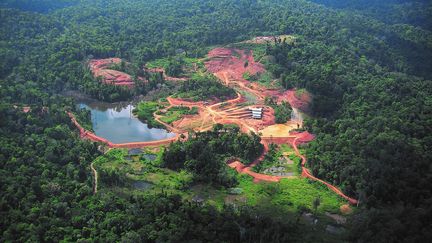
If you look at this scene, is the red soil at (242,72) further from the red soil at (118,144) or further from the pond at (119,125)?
the red soil at (118,144)

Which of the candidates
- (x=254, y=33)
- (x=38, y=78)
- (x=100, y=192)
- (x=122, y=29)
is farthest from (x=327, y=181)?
(x=122, y=29)

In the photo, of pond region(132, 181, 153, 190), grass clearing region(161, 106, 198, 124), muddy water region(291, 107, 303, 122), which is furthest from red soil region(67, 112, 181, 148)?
muddy water region(291, 107, 303, 122)

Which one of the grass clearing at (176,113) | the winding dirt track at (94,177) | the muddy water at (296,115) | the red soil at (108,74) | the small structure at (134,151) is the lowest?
the small structure at (134,151)

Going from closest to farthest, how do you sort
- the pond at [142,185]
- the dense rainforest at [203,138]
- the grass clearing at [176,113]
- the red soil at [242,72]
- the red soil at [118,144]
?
the dense rainforest at [203,138]
the pond at [142,185]
the red soil at [118,144]
the grass clearing at [176,113]
the red soil at [242,72]

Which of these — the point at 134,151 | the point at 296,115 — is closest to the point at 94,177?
the point at 134,151

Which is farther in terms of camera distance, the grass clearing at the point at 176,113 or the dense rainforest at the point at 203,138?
the grass clearing at the point at 176,113

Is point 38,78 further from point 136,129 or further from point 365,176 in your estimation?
point 365,176

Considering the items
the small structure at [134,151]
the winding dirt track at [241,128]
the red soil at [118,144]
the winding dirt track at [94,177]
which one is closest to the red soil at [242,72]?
the winding dirt track at [241,128]

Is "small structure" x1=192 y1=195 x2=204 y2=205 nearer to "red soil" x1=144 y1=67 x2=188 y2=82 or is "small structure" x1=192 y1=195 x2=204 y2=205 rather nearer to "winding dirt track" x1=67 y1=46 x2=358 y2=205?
"winding dirt track" x1=67 y1=46 x2=358 y2=205
